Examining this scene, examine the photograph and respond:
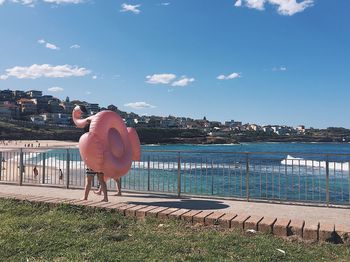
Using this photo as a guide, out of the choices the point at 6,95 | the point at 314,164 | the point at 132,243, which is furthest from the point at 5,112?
the point at 132,243

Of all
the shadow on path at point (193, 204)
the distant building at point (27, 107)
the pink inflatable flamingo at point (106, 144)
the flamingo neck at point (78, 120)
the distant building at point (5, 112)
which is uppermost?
the distant building at point (27, 107)

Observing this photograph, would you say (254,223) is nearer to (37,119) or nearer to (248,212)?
(248,212)

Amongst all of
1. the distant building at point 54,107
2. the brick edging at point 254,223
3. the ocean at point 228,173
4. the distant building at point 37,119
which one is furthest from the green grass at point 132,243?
the distant building at point 54,107

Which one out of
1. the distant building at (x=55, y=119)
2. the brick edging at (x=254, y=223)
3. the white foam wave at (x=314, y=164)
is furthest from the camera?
the distant building at (x=55, y=119)

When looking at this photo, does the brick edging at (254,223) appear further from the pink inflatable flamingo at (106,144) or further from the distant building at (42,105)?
the distant building at (42,105)

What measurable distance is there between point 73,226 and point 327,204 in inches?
224

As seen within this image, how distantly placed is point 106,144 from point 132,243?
4701mm

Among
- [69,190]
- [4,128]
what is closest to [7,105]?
[4,128]

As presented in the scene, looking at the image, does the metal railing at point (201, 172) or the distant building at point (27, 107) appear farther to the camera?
the distant building at point (27, 107)

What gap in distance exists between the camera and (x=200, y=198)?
33.6ft

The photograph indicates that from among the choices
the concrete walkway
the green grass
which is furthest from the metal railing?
the green grass

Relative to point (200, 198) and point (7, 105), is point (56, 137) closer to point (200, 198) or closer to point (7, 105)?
point (7, 105)

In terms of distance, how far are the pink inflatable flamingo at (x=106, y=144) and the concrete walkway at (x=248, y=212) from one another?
0.85 m

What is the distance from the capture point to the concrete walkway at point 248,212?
527 centimetres
